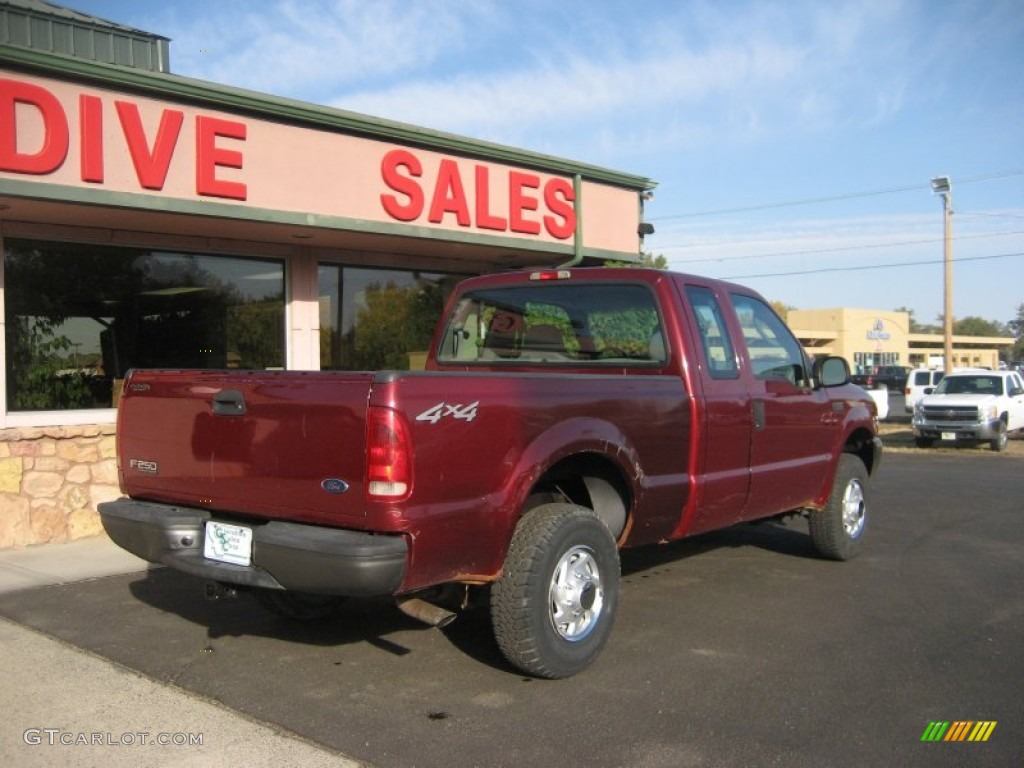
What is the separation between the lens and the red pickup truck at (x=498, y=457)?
378 cm

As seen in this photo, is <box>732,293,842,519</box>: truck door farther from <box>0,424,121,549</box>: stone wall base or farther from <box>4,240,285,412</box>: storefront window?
<box>4,240,285,412</box>: storefront window

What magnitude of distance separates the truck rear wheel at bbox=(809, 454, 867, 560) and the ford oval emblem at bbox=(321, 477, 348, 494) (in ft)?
14.0

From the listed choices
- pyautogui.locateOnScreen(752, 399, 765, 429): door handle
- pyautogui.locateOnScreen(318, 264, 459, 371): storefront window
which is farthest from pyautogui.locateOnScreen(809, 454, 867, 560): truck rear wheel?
pyautogui.locateOnScreen(318, 264, 459, 371): storefront window

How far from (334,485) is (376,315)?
25.0ft

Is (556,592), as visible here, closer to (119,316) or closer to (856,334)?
(119,316)

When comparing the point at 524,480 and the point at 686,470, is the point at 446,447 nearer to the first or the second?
the point at 524,480

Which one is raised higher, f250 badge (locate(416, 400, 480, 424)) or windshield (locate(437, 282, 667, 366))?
windshield (locate(437, 282, 667, 366))

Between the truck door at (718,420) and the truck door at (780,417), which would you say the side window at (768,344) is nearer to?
the truck door at (780,417)

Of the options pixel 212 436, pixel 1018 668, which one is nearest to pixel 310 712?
pixel 212 436

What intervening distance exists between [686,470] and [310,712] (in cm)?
236

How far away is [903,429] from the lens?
2345 cm

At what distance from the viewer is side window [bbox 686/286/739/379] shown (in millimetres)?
5617
